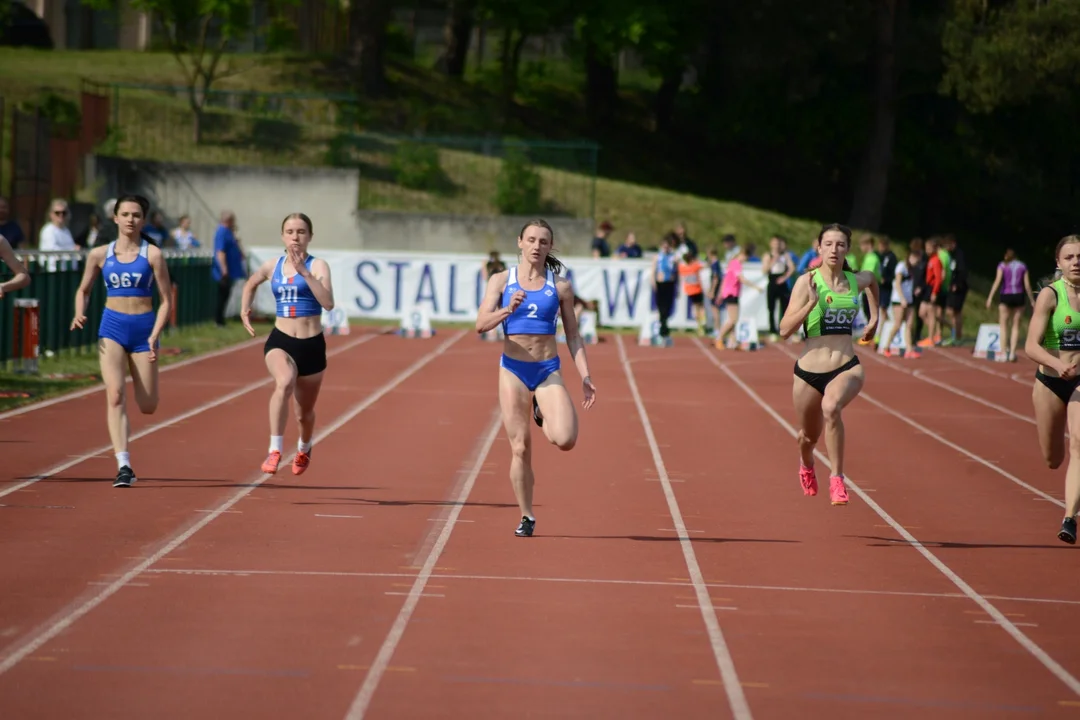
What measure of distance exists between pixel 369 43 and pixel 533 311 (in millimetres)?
40911

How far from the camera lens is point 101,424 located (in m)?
15.1

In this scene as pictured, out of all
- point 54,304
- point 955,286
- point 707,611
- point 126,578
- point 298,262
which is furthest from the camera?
point 955,286

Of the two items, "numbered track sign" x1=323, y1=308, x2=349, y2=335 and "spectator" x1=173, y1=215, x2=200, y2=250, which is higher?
"spectator" x1=173, y1=215, x2=200, y2=250

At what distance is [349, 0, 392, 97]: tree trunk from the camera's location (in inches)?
1919

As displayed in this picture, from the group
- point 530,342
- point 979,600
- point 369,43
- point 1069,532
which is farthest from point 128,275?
point 369,43

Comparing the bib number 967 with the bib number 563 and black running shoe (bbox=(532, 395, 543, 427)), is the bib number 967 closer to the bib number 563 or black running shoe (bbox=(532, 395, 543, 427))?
black running shoe (bbox=(532, 395, 543, 427))

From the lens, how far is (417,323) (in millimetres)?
29375

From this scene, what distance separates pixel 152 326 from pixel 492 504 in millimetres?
2757

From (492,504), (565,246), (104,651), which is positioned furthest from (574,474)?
(565,246)

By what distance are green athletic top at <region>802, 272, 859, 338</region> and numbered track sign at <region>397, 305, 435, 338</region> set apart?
756 inches

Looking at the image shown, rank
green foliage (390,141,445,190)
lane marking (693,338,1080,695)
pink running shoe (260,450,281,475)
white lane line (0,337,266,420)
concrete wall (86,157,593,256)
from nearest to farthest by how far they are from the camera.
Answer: lane marking (693,338,1080,695) → pink running shoe (260,450,281,475) → white lane line (0,337,266,420) → concrete wall (86,157,593,256) → green foliage (390,141,445,190)

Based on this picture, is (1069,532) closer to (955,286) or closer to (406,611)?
(406,611)

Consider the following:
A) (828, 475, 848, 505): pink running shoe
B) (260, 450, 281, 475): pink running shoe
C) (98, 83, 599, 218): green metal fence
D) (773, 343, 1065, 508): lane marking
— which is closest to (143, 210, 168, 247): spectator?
(773, 343, 1065, 508): lane marking

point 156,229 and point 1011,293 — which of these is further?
point 1011,293
